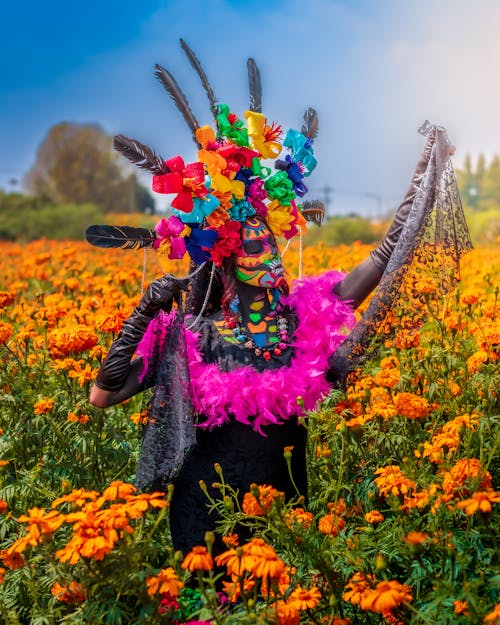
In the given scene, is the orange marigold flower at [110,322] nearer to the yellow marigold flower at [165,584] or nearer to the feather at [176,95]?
the feather at [176,95]

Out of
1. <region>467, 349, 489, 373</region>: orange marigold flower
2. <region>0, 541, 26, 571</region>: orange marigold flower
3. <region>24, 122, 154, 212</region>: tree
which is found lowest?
<region>0, 541, 26, 571</region>: orange marigold flower

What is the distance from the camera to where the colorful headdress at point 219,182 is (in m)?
2.16

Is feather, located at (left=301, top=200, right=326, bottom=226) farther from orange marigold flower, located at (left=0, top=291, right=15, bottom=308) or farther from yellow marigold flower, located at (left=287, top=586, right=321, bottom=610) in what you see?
yellow marigold flower, located at (left=287, top=586, right=321, bottom=610)

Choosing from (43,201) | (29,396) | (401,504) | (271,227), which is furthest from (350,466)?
(43,201)

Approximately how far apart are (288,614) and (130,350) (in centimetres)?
93

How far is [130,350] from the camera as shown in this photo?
88.4 inches

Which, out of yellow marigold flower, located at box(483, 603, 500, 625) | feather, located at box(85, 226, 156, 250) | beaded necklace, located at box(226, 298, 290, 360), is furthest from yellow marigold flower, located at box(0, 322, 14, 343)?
yellow marigold flower, located at box(483, 603, 500, 625)

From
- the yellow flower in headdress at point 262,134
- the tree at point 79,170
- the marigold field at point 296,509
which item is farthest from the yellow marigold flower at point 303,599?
the tree at point 79,170

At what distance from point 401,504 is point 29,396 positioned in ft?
4.76

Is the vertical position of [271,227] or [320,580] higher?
[271,227]

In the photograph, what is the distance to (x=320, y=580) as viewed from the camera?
1.97 metres

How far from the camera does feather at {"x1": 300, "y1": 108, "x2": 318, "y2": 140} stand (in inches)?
99.9

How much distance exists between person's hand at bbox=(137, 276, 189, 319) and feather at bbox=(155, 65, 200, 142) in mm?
472

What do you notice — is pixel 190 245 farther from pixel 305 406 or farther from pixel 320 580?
pixel 320 580
